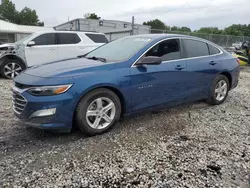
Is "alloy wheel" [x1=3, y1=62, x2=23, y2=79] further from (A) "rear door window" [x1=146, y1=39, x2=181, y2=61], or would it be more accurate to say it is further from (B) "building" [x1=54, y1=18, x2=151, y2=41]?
(B) "building" [x1=54, y1=18, x2=151, y2=41]

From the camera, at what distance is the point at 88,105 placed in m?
3.16

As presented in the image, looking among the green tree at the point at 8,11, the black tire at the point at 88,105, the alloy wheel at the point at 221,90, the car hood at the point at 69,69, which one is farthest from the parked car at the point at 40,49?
the green tree at the point at 8,11

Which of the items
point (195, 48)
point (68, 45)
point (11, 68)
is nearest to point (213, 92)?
point (195, 48)

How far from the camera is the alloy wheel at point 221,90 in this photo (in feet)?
16.2

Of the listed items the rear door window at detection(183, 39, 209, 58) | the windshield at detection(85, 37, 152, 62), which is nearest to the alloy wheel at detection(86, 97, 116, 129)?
the windshield at detection(85, 37, 152, 62)

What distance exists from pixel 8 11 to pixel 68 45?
63888 millimetres

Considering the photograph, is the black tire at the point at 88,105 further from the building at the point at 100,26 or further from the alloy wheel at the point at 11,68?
the building at the point at 100,26

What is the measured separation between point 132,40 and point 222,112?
7.89ft

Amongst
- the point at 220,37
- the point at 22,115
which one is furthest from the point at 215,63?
the point at 220,37

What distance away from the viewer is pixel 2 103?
4.94 metres

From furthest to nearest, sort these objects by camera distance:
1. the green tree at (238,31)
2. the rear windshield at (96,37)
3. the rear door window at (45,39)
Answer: the green tree at (238,31) < the rear windshield at (96,37) < the rear door window at (45,39)

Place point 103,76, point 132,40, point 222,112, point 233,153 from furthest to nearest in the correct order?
1. point 222,112
2. point 132,40
3. point 103,76
4. point 233,153

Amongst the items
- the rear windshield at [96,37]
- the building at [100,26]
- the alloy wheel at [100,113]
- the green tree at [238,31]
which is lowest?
the alloy wheel at [100,113]

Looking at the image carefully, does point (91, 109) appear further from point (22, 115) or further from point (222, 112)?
point (222, 112)
